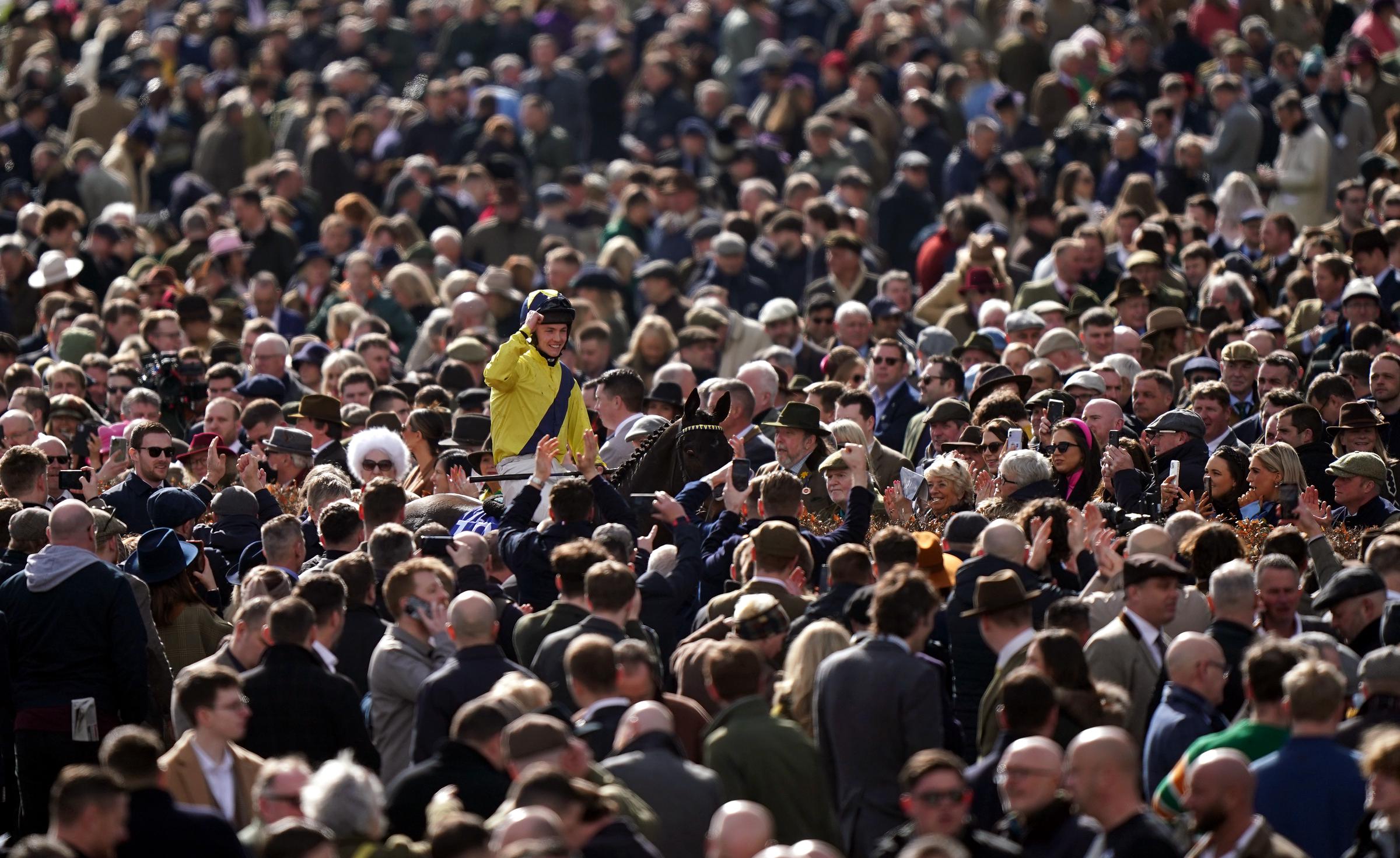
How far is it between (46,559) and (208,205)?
1178 centimetres

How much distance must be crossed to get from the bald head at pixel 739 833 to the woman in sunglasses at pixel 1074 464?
533 centimetres

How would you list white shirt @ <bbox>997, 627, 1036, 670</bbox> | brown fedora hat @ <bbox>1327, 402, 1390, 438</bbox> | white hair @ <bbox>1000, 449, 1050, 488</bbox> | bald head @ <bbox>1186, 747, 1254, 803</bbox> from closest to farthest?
bald head @ <bbox>1186, 747, 1254, 803</bbox> < white shirt @ <bbox>997, 627, 1036, 670</bbox> < white hair @ <bbox>1000, 449, 1050, 488</bbox> < brown fedora hat @ <bbox>1327, 402, 1390, 438</bbox>

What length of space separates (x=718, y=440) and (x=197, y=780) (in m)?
4.44

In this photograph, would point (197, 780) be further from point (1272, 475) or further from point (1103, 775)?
point (1272, 475)

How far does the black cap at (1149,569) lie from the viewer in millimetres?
8680

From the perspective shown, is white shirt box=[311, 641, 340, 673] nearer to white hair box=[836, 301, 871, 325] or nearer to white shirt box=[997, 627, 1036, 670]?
white shirt box=[997, 627, 1036, 670]

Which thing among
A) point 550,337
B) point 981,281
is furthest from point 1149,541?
point 981,281

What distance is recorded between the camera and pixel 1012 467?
1073cm

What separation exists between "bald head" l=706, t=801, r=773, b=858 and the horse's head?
5038 millimetres

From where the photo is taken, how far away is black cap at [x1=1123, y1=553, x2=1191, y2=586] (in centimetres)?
868

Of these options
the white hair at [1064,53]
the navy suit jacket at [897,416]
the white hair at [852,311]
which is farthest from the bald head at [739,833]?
the white hair at [1064,53]

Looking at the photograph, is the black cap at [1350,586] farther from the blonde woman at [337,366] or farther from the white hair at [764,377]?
the blonde woman at [337,366]

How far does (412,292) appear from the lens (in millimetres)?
18422

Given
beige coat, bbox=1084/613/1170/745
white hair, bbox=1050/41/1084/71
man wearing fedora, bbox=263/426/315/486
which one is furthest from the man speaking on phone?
white hair, bbox=1050/41/1084/71
